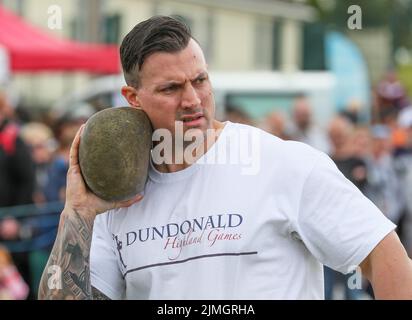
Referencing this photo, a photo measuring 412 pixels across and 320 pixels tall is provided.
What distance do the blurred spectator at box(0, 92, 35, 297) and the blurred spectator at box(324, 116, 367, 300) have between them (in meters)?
2.85

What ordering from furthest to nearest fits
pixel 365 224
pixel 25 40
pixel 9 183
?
pixel 25 40 < pixel 9 183 < pixel 365 224

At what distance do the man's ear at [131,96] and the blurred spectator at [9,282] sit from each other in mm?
5605

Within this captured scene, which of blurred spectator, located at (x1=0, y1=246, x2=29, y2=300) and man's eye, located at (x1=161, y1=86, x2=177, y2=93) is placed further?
blurred spectator, located at (x1=0, y1=246, x2=29, y2=300)

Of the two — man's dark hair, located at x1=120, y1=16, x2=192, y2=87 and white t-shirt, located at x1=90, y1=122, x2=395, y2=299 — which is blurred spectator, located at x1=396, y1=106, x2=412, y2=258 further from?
man's dark hair, located at x1=120, y1=16, x2=192, y2=87

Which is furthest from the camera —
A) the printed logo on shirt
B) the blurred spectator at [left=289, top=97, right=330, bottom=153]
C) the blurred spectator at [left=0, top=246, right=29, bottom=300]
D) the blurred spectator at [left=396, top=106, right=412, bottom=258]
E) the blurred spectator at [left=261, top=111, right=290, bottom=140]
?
the blurred spectator at [left=289, top=97, right=330, bottom=153]

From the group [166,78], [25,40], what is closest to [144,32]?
[166,78]

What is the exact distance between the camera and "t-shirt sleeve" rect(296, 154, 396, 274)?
11.4ft

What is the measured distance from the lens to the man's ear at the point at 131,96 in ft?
12.6

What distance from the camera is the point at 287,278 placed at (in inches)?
141

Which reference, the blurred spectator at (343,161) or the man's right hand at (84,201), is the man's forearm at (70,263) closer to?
the man's right hand at (84,201)
